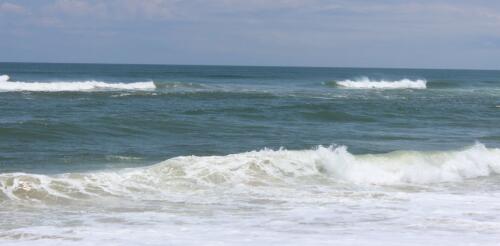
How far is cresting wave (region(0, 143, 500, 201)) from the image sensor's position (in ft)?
34.2

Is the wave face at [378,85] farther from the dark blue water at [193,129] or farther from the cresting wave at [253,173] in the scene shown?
the cresting wave at [253,173]

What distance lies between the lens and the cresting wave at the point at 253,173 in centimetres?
1042

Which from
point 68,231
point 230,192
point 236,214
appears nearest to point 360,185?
point 230,192

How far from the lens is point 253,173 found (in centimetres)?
1232

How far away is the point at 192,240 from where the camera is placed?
7.68 m

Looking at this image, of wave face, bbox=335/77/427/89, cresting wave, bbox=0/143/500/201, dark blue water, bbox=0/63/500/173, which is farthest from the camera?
wave face, bbox=335/77/427/89

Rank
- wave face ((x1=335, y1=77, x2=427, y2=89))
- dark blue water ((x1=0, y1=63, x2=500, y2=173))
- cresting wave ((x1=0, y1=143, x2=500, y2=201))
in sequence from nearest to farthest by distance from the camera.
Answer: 1. cresting wave ((x1=0, y1=143, x2=500, y2=201))
2. dark blue water ((x1=0, y1=63, x2=500, y2=173))
3. wave face ((x1=335, y1=77, x2=427, y2=89))

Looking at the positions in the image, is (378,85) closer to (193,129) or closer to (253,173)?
(193,129)

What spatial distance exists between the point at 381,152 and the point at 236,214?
7.89 m

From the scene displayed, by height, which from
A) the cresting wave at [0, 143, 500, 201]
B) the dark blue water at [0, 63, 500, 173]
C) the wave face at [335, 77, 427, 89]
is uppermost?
the cresting wave at [0, 143, 500, 201]

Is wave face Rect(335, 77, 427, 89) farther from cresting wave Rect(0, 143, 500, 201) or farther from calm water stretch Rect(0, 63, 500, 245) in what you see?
cresting wave Rect(0, 143, 500, 201)

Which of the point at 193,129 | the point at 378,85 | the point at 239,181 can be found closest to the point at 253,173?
the point at 239,181

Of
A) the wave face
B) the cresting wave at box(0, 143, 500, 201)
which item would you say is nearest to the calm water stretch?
the cresting wave at box(0, 143, 500, 201)

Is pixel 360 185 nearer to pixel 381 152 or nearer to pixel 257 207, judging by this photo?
pixel 257 207
